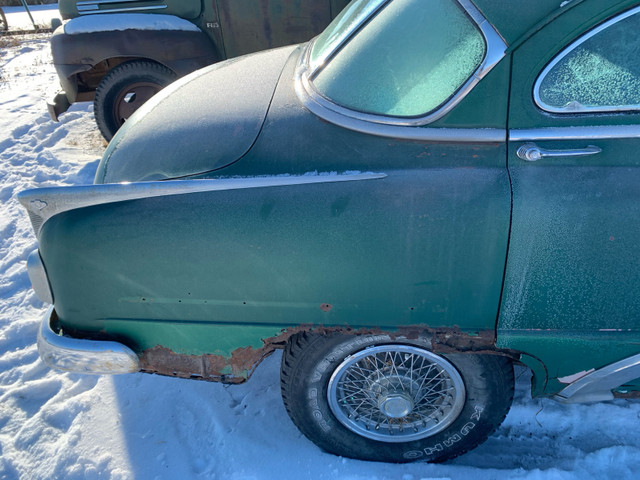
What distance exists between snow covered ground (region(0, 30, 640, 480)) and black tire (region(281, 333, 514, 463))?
119mm

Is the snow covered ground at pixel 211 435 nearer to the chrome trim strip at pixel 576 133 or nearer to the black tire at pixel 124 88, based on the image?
the chrome trim strip at pixel 576 133

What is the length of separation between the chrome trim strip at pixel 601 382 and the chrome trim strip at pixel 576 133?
88 centimetres

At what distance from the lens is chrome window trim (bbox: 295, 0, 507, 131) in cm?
164

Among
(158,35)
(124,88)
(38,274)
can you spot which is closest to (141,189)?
(38,274)

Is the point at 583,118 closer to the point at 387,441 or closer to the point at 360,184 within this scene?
the point at 360,184

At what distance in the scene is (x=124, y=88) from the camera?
4.79 meters

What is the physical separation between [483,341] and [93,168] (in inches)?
173

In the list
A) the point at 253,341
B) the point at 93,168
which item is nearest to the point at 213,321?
the point at 253,341

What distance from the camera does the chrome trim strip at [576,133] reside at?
160 cm

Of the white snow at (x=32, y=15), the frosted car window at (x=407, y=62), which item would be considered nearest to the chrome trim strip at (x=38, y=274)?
the frosted car window at (x=407, y=62)

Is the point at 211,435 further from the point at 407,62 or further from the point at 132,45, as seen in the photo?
the point at 132,45

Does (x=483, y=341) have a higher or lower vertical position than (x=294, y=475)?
higher

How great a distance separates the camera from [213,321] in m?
1.89

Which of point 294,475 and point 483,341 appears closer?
point 483,341
